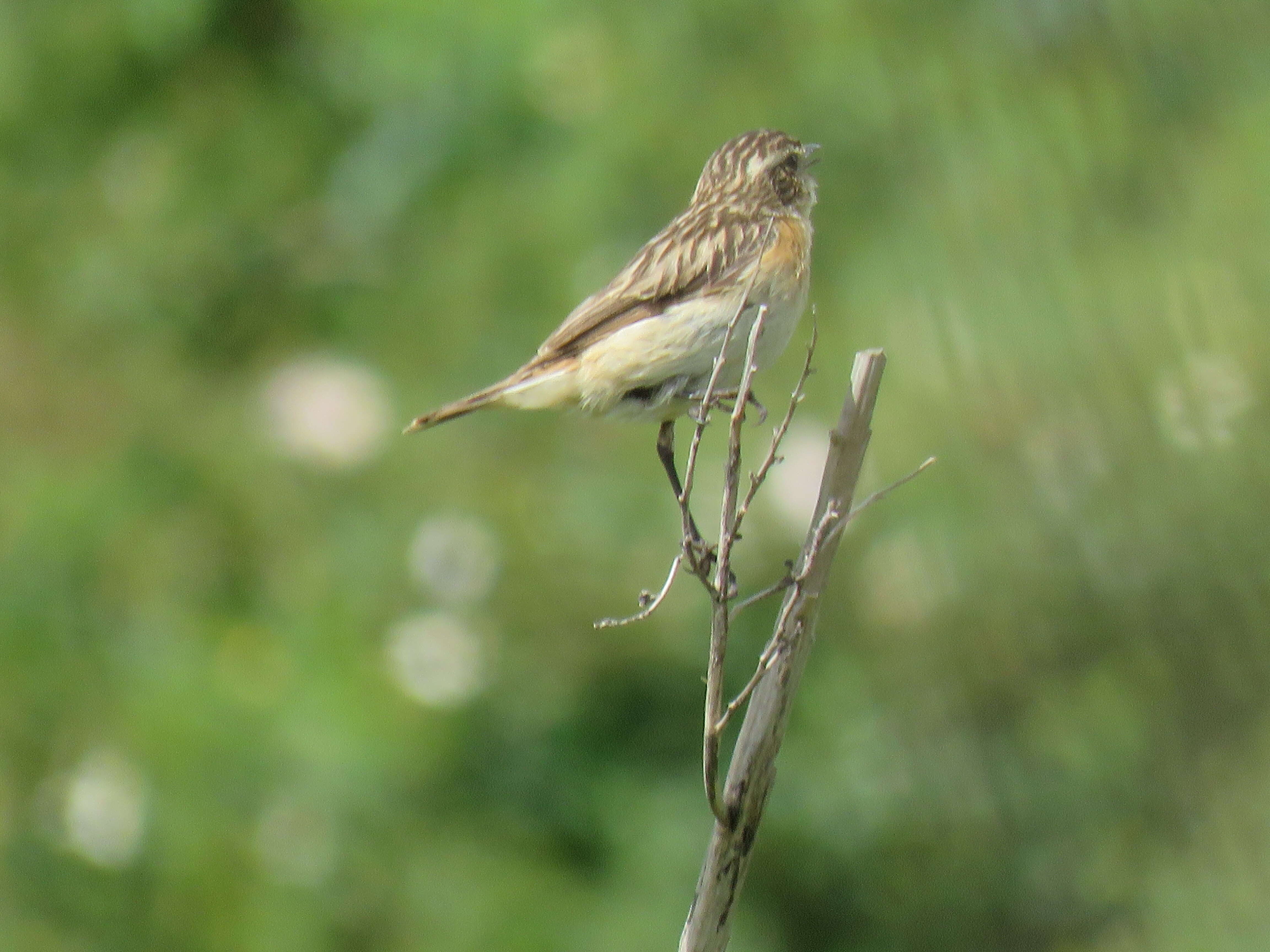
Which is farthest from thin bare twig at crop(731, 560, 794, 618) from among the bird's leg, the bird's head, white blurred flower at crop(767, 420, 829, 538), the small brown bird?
white blurred flower at crop(767, 420, 829, 538)

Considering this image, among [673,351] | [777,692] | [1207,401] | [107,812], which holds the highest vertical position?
[107,812]

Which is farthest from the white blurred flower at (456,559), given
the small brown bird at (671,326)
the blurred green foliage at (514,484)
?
the small brown bird at (671,326)

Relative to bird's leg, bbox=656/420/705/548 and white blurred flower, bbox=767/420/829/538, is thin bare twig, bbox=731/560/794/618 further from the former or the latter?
white blurred flower, bbox=767/420/829/538

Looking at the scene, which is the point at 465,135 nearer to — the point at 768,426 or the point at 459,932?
the point at 768,426

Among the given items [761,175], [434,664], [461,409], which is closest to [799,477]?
[434,664]

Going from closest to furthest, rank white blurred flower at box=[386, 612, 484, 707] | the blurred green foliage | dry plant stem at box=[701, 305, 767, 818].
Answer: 1. dry plant stem at box=[701, 305, 767, 818]
2. the blurred green foliage
3. white blurred flower at box=[386, 612, 484, 707]

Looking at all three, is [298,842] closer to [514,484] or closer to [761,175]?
[514,484]
